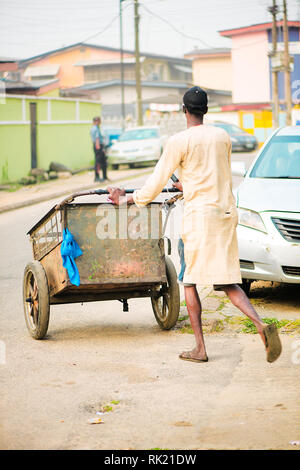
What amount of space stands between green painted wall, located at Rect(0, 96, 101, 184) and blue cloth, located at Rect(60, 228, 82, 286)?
1752 cm

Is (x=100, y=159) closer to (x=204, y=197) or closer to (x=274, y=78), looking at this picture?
(x=274, y=78)

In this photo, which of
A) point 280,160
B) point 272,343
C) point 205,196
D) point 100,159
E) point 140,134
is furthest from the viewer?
point 140,134

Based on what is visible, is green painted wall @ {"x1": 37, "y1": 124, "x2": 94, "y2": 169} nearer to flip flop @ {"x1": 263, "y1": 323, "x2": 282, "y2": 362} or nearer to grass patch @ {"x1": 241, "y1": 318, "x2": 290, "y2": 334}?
grass patch @ {"x1": 241, "y1": 318, "x2": 290, "y2": 334}

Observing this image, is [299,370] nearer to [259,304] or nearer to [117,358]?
[117,358]

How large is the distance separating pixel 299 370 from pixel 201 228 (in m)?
1.22

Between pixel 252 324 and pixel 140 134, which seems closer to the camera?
pixel 252 324

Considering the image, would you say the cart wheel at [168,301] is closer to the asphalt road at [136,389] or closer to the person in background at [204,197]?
the asphalt road at [136,389]

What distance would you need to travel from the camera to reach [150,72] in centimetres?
6875

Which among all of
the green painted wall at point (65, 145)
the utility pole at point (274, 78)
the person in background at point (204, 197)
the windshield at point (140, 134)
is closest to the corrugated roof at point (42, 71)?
the utility pole at point (274, 78)

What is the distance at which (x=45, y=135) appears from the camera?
2672 centimetres

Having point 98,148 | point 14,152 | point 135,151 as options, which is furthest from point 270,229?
point 135,151

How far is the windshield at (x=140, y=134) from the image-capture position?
3039 cm

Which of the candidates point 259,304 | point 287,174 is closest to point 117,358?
point 259,304

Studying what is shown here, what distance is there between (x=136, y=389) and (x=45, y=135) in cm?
2236
